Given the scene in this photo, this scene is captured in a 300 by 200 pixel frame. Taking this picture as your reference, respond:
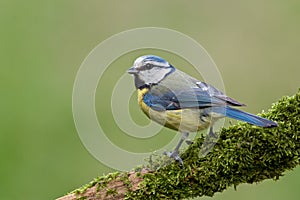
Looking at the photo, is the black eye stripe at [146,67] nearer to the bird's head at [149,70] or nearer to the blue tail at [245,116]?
the bird's head at [149,70]

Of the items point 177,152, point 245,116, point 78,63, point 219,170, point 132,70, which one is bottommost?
point 219,170

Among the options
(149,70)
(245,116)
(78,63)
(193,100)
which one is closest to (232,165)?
(245,116)

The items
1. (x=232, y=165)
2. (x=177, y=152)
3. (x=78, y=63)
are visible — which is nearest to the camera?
(x=232, y=165)

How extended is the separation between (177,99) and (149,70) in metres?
0.19

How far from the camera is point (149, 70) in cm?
336

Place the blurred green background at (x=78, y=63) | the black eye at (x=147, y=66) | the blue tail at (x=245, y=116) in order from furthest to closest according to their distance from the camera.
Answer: the blurred green background at (x=78, y=63) → the black eye at (x=147, y=66) → the blue tail at (x=245, y=116)

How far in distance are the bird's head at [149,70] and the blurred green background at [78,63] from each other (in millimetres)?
2482

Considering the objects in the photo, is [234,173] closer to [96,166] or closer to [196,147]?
[196,147]

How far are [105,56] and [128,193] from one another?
0.69 meters

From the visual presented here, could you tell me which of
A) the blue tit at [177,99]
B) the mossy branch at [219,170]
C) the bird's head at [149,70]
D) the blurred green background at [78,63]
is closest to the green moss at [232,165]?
the mossy branch at [219,170]

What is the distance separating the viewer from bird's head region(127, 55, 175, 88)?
333 centimetres

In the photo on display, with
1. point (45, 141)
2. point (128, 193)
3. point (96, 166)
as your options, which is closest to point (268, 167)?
point (128, 193)

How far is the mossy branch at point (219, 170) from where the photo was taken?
3299 millimetres

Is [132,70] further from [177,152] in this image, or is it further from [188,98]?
[177,152]
